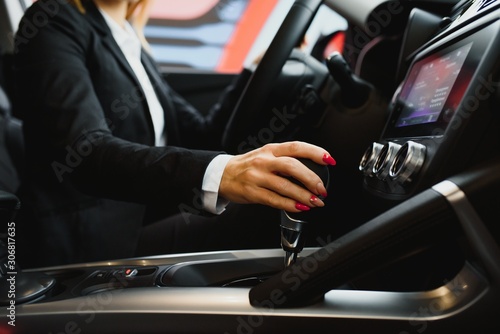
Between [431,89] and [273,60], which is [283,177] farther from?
[273,60]

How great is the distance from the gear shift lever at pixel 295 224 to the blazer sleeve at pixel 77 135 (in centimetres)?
12

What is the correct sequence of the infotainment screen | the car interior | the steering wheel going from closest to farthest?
the car interior, the infotainment screen, the steering wheel

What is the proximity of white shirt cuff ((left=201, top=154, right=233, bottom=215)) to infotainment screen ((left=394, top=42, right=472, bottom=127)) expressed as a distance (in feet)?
0.79

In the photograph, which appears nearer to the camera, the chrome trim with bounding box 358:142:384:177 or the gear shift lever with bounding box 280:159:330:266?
the gear shift lever with bounding box 280:159:330:266

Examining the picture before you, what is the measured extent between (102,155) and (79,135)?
105 millimetres

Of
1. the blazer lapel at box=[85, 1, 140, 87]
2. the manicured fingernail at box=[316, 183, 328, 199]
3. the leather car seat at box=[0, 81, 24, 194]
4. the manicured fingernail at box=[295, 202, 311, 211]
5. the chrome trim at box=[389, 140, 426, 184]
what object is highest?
the chrome trim at box=[389, 140, 426, 184]

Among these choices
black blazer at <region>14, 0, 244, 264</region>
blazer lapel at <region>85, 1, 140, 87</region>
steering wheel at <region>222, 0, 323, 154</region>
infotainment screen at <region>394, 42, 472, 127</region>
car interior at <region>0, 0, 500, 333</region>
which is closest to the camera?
car interior at <region>0, 0, 500, 333</region>

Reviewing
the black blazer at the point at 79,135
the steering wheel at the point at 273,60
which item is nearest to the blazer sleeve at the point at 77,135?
the black blazer at the point at 79,135

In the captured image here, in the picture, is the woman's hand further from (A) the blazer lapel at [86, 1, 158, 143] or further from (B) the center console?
(A) the blazer lapel at [86, 1, 158, 143]

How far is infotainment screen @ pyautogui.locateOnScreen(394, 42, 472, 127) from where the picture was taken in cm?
54

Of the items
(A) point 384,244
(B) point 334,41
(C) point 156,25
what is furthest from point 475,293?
(C) point 156,25

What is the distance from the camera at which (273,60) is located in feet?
2.71

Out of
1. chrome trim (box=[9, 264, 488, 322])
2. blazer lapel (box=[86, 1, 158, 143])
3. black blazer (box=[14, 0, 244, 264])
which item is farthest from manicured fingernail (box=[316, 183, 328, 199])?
blazer lapel (box=[86, 1, 158, 143])

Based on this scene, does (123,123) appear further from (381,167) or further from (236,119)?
(381,167)
